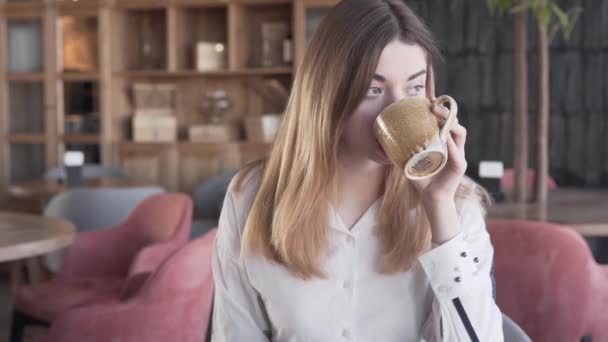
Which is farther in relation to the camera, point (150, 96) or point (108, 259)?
point (150, 96)

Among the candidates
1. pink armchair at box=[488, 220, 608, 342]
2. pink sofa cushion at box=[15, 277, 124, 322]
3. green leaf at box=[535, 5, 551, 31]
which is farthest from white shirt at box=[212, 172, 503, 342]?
green leaf at box=[535, 5, 551, 31]

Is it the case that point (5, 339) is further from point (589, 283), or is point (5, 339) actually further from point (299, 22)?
point (589, 283)

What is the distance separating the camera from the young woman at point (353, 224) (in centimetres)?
101

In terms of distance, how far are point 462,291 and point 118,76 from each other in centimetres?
440

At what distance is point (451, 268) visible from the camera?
102 centimetres

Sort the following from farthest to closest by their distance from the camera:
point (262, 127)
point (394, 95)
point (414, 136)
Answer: point (262, 127)
point (394, 95)
point (414, 136)

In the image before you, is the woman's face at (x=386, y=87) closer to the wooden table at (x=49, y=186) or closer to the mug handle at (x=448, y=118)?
the mug handle at (x=448, y=118)

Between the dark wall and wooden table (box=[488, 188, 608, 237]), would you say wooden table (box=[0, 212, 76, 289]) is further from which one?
the dark wall

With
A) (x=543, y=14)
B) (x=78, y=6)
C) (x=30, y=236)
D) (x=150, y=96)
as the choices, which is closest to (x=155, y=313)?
(x=30, y=236)

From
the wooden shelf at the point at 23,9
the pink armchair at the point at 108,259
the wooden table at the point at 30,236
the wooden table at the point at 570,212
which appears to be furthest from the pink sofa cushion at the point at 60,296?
the wooden shelf at the point at 23,9

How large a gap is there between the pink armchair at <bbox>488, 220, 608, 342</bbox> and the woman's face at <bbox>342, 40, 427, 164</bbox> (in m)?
0.60

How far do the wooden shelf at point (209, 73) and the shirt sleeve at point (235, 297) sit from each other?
3.64 m

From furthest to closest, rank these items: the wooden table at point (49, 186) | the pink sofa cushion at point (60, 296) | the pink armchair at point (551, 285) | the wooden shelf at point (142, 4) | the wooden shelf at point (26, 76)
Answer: the wooden shelf at point (26, 76), the wooden shelf at point (142, 4), the wooden table at point (49, 186), the pink sofa cushion at point (60, 296), the pink armchair at point (551, 285)

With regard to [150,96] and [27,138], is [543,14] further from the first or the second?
[27,138]
